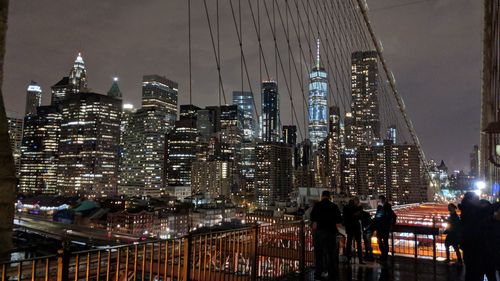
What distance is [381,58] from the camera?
149 feet

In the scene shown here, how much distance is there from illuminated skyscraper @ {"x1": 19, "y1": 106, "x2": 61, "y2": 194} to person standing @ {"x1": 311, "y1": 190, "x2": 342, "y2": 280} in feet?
535

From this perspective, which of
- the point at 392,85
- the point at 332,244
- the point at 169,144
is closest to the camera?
the point at 332,244

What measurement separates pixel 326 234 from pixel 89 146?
158 meters

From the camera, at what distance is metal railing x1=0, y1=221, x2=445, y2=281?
3.23 metres

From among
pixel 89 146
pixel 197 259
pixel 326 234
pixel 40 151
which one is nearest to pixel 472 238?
pixel 326 234

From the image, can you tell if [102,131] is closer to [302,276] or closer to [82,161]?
[82,161]

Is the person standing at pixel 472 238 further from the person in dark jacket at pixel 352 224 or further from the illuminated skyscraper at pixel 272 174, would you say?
the illuminated skyscraper at pixel 272 174

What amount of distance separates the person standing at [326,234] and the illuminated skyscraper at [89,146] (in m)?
150

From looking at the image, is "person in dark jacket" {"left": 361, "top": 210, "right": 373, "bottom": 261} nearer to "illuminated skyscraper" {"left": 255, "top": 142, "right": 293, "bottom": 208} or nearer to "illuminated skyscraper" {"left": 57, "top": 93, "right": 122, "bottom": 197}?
"illuminated skyscraper" {"left": 255, "top": 142, "right": 293, "bottom": 208}

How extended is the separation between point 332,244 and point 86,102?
6782 inches

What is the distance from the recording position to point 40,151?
538 feet

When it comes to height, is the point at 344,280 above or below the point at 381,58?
below

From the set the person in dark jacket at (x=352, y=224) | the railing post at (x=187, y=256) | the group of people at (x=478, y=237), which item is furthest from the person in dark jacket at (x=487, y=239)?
the railing post at (x=187, y=256)

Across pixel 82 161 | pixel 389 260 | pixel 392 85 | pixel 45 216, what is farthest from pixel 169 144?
pixel 389 260
